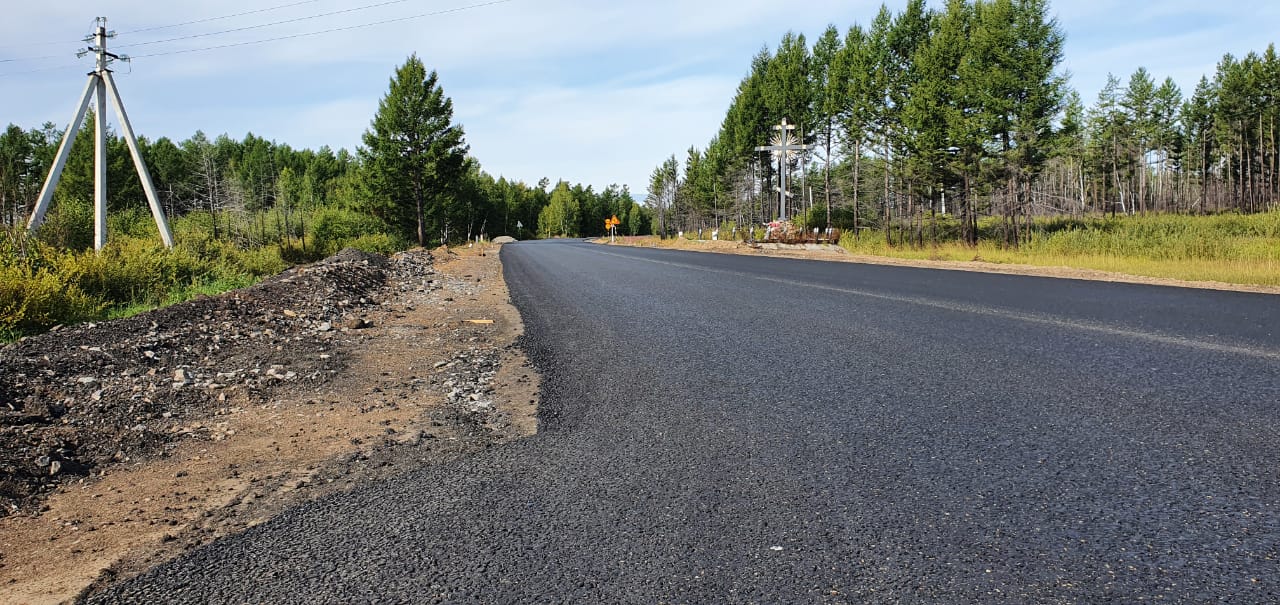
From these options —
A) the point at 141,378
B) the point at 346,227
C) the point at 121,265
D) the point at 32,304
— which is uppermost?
the point at 346,227

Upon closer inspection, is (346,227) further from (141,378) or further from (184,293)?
(141,378)

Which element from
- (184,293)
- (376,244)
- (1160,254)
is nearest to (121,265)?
(184,293)

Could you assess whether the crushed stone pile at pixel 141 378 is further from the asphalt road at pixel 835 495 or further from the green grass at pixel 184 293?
the green grass at pixel 184 293

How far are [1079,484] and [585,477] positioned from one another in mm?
2250

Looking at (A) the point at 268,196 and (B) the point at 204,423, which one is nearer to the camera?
(B) the point at 204,423

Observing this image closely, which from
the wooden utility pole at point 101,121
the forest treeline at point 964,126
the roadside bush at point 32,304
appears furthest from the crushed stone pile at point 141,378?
the forest treeline at point 964,126

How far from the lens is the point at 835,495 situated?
9.90ft

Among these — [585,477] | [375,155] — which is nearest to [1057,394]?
[585,477]

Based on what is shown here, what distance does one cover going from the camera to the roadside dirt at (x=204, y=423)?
293 centimetres

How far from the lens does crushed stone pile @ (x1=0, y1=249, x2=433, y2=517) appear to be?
3.93m

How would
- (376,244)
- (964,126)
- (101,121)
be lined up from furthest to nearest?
(376,244) → (964,126) → (101,121)

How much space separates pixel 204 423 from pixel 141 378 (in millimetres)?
1502

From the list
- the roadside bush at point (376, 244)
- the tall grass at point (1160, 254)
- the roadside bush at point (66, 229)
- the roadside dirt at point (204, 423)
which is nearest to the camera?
the roadside dirt at point (204, 423)

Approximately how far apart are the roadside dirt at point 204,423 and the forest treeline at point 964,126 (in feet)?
91.6
